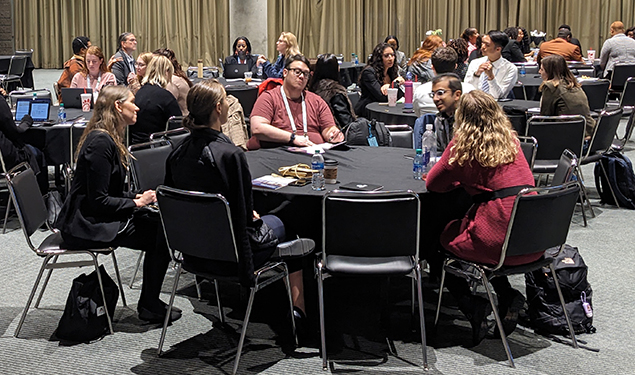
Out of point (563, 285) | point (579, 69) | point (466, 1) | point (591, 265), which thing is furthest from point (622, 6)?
point (563, 285)

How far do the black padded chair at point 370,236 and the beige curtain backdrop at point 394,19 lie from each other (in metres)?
13.8

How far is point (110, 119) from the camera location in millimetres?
3971

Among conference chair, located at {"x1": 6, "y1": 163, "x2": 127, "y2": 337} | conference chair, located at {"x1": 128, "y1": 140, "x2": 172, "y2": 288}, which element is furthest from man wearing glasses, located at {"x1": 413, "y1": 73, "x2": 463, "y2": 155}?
conference chair, located at {"x1": 6, "y1": 163, "x2": 127, "y2": 337}

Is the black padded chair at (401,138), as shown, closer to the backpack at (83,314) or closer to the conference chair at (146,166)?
the conference chair at (146,166)

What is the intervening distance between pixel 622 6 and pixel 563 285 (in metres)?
13.3

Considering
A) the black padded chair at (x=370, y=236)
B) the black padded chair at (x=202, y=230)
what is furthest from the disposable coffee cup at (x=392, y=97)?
the black padded chair at (x=202, y=230)

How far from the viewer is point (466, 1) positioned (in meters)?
16.6

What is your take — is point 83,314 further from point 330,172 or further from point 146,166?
point 330,172

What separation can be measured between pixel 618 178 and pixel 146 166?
12.6ft

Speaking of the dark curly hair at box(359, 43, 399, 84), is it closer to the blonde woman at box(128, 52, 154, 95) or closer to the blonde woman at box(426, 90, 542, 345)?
the blonde woman at box(128, 52, 154, 95)

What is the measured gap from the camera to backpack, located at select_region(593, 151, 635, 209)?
6.36m

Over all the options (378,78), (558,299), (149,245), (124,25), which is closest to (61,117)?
(149,245)

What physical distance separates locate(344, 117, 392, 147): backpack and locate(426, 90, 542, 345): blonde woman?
5.11 ft

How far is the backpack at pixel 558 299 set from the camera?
12.9 ft
